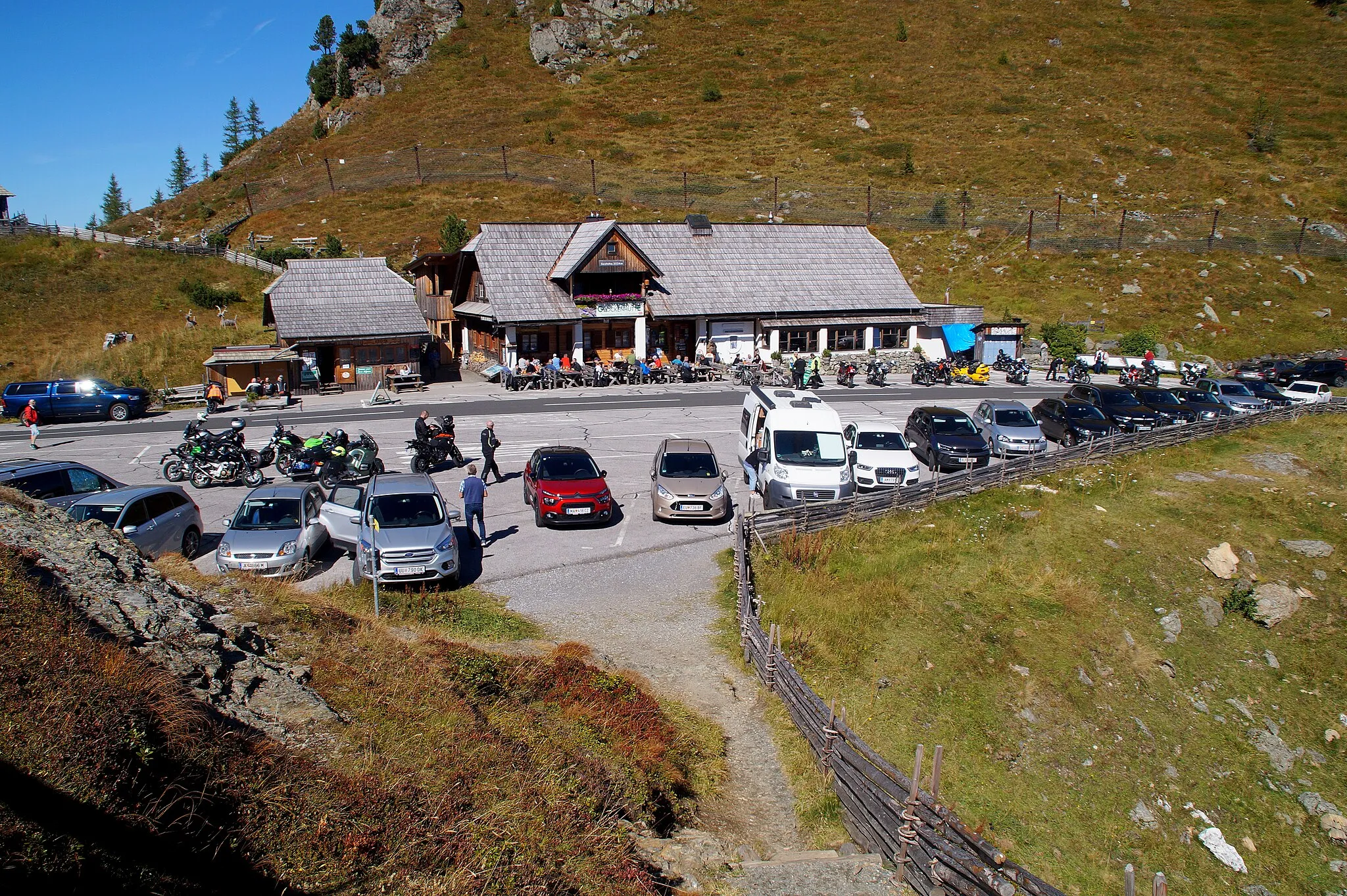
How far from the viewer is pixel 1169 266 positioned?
2339 inches

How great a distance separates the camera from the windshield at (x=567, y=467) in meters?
20.3

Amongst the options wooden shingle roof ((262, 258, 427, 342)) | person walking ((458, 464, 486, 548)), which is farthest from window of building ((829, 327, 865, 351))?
person walking ((458, 464, 486, 548))

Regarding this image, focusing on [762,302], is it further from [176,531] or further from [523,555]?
[176,531]

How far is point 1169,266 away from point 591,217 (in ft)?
136

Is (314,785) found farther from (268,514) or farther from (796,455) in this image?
(796,455)

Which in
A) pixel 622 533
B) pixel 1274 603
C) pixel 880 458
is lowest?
pixel 1274 603

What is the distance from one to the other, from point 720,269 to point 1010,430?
2507cm

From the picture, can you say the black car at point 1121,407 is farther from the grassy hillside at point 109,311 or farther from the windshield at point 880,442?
the grassy hillside at point 109,311

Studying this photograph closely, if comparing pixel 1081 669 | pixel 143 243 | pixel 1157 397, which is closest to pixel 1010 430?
pixel 1157 397

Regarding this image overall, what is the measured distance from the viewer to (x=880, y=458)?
22500 mm

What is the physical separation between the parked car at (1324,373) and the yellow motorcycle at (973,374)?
13.7 m

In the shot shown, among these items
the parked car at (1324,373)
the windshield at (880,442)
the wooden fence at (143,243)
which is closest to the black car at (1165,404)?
the windshield at (880,442)

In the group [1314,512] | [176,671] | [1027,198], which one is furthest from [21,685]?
[1027,198]

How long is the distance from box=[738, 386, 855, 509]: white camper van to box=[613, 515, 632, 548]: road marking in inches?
132
